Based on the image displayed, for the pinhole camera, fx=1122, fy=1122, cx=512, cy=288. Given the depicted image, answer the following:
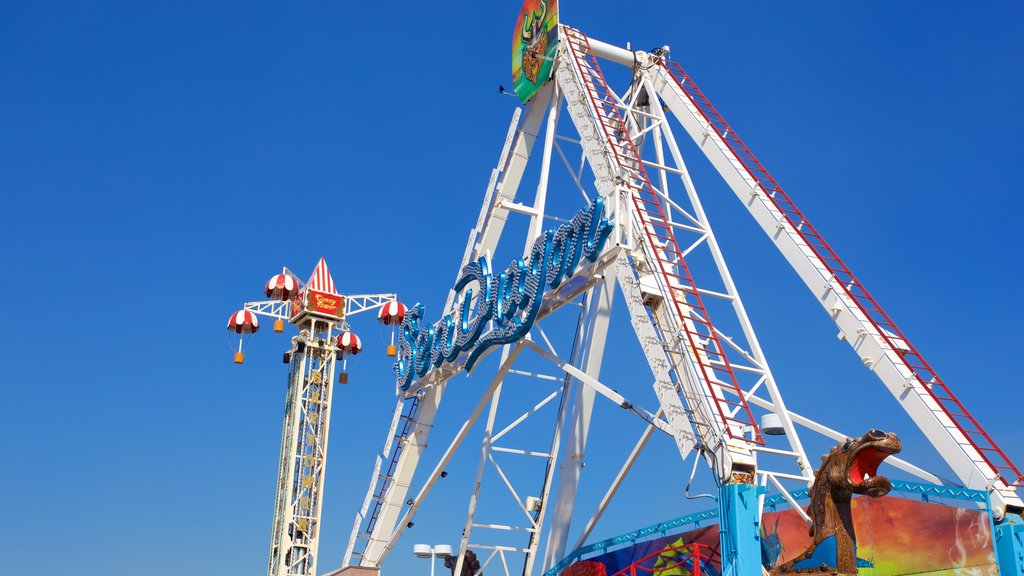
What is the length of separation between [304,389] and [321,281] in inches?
175

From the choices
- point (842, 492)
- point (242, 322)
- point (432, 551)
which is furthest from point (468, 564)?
point (842, 492)

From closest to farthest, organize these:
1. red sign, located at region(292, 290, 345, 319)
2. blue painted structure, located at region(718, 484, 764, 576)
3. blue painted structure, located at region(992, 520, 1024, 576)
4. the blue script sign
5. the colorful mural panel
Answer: blue painted structure, located at region(718, 484, 764, 576), the colorful mural panel, blue painted structure, located at region(992, 520, 1024, 576), the blue script sign, red sign, located at region(292, 290, 345, 319)

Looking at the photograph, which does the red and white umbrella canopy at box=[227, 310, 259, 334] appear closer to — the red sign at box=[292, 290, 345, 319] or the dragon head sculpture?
the red sign at box=[292, 290, 345, 319]

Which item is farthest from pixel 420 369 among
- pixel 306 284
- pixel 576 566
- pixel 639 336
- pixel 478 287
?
pixel 639 336

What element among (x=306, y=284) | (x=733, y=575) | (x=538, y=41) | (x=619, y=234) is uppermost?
(x=538, y=41)

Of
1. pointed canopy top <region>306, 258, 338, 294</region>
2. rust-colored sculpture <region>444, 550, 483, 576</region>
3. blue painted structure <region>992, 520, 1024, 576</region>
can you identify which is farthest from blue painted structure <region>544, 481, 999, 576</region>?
pointed canopy top <region>306, 258, 338, 294</region>

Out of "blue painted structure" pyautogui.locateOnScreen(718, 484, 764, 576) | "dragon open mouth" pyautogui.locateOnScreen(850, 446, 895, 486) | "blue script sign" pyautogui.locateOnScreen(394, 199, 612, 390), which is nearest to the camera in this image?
"dragon open mouth" pyautogui.locateOnScreen(850, 446, 895, 486)

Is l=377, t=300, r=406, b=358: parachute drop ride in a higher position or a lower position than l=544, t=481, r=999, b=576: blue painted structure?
higher

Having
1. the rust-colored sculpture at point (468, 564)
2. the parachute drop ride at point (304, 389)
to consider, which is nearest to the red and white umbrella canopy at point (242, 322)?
the parachute drop ride at point (304, 389)

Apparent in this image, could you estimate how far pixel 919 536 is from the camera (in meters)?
24.1

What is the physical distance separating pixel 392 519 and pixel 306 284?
10039mm

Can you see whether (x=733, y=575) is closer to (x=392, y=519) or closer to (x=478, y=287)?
(x=478, y=287)

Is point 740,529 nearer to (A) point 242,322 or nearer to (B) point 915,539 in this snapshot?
(B) point 915,539

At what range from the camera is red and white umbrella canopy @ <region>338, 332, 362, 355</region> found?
42500 mm
